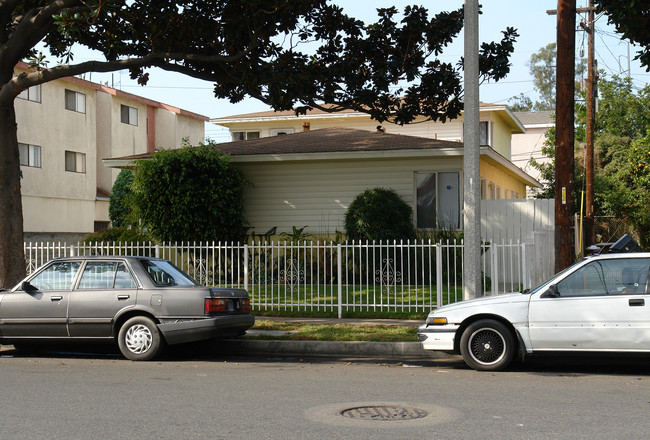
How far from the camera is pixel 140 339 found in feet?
34.4

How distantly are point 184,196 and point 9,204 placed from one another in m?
5.94

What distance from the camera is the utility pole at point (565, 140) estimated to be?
40.0ft

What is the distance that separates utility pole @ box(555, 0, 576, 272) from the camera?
480 inches

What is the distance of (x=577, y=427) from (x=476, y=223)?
5.49m

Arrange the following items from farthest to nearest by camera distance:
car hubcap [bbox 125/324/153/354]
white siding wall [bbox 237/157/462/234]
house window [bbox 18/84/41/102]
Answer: house window [bbox 18/84/41/102], white siding wall [bbox 237/157/462/234], car hubcap [bbox 125/324/153/354]

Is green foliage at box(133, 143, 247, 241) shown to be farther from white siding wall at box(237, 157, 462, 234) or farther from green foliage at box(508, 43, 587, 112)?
green foliage at box(508, 43, 587, 112)

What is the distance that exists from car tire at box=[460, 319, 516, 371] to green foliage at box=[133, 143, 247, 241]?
34.9 feet

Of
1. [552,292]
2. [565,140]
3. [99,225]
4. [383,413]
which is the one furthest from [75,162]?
[383,413]

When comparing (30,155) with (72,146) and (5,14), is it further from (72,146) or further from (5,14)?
(5,14)

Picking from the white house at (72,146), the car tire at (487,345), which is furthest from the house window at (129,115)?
the car tire at (487,345)

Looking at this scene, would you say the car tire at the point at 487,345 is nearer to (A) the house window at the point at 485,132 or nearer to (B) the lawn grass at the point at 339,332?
(B) the lawn grass at the point at 339,332

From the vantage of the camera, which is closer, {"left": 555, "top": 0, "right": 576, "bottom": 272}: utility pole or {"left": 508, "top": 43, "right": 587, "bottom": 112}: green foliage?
{"left": 555, "top": 0, "right": 576, "bottom": 272}: utility pole

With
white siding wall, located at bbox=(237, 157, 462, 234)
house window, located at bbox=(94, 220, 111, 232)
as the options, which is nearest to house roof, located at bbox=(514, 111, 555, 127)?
house window, located at bbox=(94, 220, 111, 232)

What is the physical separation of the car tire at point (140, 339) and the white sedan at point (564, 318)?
3889mm
